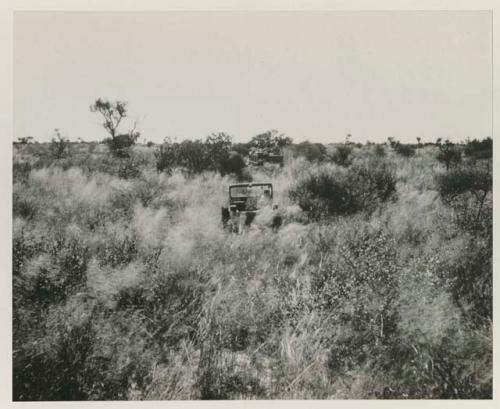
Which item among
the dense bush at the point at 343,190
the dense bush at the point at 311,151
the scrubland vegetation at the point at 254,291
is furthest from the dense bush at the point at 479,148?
Answer: the dense bush at the point at 311,151

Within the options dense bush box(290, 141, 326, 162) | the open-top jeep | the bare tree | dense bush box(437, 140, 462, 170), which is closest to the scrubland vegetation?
dense bush box(437, 140, 462, 170)

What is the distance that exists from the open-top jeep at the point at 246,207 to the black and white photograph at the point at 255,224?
1.1 inches

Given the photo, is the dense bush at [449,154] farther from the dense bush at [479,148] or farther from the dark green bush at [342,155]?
the dark green bush at [342,155]

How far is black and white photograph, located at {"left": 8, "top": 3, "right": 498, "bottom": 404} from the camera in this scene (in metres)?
3.54

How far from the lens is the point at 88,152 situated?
624cm

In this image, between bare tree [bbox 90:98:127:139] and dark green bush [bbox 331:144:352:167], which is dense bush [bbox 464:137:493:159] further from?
bare tree [bbox 90:98:127:139]

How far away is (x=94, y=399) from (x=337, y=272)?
2.61 meters

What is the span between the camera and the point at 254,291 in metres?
4.01

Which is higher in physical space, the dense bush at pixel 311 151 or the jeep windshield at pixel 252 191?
the dense bush at pixel 311 151

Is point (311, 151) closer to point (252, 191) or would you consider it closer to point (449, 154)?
point (252, 191)

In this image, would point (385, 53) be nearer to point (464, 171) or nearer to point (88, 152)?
point (464, 171)

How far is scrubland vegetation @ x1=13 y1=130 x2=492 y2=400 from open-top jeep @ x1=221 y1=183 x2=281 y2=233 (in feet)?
0.53

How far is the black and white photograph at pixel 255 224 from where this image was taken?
354 cm

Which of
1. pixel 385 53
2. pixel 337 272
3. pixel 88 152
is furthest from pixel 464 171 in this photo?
pixel 88 152
